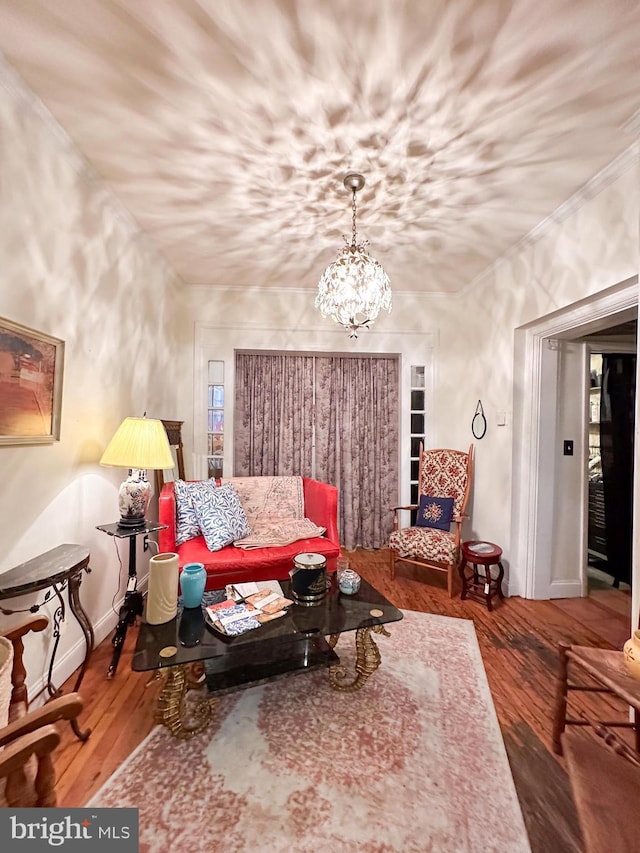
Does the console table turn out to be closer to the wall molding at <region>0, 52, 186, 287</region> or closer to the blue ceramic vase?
the blue ceramic vase

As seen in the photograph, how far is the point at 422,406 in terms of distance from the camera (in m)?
4.18

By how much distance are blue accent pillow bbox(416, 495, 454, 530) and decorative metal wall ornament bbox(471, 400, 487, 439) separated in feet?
2.29

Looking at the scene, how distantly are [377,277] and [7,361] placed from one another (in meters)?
1.89

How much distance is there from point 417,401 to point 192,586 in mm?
3112

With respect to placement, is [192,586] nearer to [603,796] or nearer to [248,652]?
[248,652]

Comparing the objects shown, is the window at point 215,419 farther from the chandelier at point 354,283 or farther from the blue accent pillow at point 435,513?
the blue accent pillow at point 435,513

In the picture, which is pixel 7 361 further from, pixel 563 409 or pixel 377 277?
pixel 563 409

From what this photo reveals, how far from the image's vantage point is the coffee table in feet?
5.01

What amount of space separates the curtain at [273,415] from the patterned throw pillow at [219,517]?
43.4 inches

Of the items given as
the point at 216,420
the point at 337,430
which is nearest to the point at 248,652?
the point at 216,420

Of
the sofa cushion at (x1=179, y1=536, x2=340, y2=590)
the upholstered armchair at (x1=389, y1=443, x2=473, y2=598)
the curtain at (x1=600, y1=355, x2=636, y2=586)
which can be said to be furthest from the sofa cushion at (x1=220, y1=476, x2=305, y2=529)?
the curtain at (x1=600, y1=355, x2=636, y2=586)

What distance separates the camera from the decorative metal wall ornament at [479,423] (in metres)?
3.53

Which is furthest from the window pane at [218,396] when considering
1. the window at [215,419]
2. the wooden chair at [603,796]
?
the wooden chair at [603,796]

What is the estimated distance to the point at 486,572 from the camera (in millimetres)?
2883
